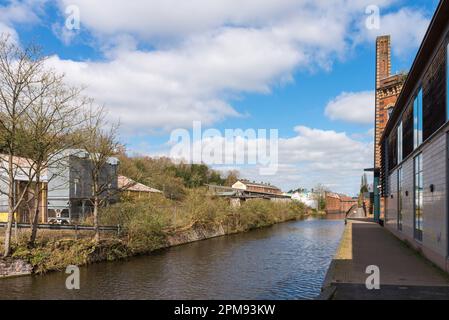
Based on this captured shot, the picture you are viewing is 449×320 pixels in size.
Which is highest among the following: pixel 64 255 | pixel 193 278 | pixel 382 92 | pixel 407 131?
pixel 382 92

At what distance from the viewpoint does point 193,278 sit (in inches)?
604

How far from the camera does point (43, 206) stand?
1057 inches

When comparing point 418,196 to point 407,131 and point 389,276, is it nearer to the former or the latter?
point 407,131

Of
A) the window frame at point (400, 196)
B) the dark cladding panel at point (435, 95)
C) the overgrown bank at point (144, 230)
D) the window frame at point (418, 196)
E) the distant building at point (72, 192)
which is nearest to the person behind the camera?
the dark cladding panel at point (435, 95)

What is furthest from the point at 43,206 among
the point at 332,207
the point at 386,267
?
the point at 332,207

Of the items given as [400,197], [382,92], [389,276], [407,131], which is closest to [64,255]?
[389,276]

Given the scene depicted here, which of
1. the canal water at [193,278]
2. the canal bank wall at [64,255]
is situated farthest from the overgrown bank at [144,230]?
the canal water at [193,278]

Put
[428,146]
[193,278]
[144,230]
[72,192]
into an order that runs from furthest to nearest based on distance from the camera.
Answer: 1. [72,192]
2. [144,230]
3. [193,278]
4. [428,146]

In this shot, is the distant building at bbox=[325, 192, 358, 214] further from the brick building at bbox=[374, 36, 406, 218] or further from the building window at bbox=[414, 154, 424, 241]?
the building window at bbox=[414, 154, 424, 241]

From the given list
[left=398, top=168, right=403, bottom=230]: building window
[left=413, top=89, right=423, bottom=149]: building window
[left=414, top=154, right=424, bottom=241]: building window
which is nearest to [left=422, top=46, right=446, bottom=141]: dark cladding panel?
[left=413, top=89, right=423, bottom=149]: building window

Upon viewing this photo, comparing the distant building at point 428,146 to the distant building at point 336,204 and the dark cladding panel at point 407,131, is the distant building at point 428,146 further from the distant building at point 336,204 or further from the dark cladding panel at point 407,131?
the distant building at point 336,204

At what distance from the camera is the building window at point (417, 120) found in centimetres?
1667

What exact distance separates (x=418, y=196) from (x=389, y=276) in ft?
21.5

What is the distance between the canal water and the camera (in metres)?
12.7
